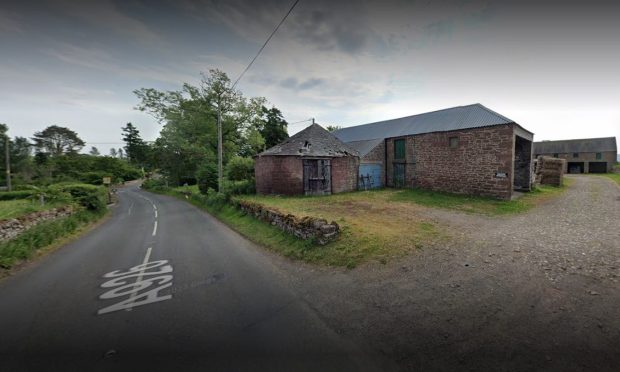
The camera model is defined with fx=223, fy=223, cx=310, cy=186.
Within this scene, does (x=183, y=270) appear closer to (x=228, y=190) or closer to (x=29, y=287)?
→ (x=29, y=287)

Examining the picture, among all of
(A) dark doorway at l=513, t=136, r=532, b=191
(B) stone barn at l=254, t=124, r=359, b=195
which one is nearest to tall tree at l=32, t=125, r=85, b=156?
(B) stone barn at l=254, t=124, r=359, b=195

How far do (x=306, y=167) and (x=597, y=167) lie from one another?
213 feet

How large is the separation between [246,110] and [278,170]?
555 inches

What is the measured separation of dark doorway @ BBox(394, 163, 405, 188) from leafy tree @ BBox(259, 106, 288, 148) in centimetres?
2684

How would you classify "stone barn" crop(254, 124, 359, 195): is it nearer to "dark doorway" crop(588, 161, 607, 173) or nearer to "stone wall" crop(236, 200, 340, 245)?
"stone wall" crop(236, 200, 340, 245)

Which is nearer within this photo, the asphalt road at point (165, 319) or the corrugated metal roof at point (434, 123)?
the asphalt road at point (165, 319)

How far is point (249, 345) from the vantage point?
3223 mm

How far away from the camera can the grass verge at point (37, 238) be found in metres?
7.04

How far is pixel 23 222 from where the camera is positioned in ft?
30.1

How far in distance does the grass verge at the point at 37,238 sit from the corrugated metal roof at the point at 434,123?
936 inches

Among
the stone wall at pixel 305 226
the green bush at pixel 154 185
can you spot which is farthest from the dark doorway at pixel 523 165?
the green bush at pixel 154 185

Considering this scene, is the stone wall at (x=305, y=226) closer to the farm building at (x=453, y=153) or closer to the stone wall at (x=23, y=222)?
the stone wall at (x=23, y=222)

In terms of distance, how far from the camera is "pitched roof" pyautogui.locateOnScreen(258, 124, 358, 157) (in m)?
17.8

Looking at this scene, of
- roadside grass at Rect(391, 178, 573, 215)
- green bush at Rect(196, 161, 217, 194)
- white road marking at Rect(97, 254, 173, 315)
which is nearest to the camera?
white road marking at Rect(97, 254, 173, 315)
